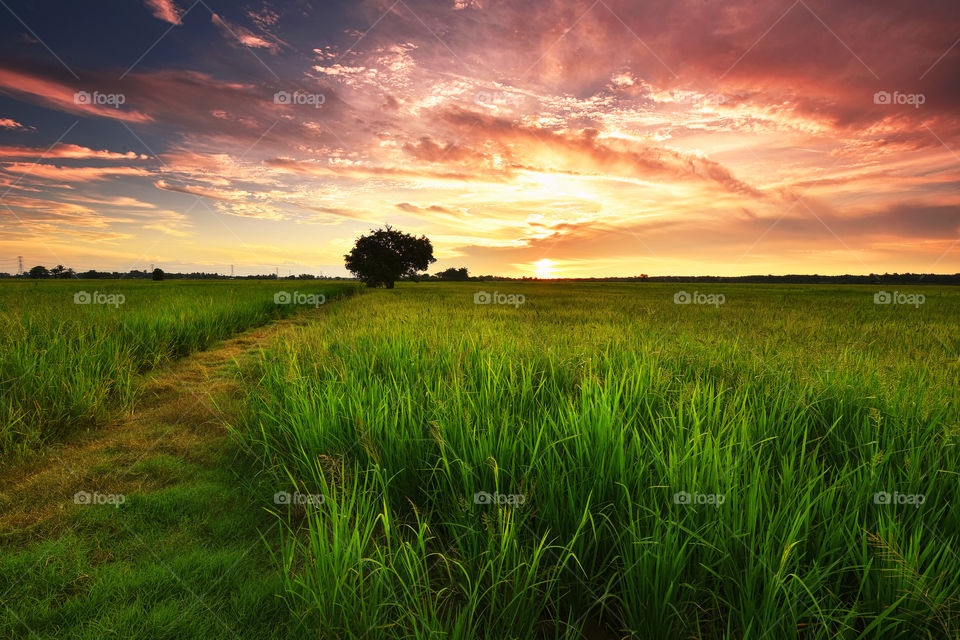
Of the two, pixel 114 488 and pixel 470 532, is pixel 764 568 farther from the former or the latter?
pixel 114 488

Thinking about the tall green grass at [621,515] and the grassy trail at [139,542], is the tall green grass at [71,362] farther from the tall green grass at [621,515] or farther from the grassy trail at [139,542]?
the tall green grass at [621,515]

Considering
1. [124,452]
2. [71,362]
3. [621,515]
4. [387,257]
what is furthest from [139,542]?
[387,257]

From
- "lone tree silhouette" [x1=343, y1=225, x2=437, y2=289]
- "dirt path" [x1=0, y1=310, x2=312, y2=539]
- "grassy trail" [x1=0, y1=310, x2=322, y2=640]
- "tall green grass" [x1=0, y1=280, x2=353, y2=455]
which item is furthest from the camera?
"lone tree silhouette" [x1=343, y1=225, x2=437, y2=289]

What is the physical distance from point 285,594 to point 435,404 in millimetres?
1711

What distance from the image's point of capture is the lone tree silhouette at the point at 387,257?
182 ft

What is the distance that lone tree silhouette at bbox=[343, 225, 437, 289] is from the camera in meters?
55.5

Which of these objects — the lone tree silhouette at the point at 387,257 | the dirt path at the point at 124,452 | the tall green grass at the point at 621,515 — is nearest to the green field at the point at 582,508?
the tall green grass at the point at 621,515

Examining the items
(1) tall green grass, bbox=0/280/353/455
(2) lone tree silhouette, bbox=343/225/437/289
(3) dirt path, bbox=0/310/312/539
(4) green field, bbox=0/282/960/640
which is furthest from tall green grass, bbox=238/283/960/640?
(2) lone tree silhouette, bbox=343/225/437/289

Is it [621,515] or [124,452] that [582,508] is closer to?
[621,515]

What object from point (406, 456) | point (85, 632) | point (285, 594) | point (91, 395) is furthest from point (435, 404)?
point (91, 395)

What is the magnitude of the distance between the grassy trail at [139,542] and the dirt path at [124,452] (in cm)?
1

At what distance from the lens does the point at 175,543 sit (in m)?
2.50

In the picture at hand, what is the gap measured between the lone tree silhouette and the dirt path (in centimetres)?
5036

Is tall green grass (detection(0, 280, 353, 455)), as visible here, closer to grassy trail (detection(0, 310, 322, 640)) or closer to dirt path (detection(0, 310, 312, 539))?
dirt path (detection(0, 310, 312, 539))
